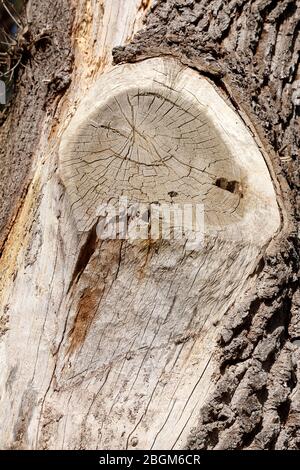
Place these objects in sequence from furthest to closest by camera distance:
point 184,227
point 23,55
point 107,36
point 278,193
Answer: point 23,55
point 107,36
point 278,193
point 184,227

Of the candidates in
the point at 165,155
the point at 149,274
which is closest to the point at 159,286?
the point at 149,274

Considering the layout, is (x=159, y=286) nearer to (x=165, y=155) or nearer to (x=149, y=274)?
(x=149, y=274)

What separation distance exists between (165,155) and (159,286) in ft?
1.30

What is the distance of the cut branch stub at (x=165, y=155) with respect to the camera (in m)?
2.28

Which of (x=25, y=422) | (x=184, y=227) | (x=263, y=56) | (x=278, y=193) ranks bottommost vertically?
(x=25, y=422)

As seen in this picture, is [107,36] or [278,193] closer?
[278,193]

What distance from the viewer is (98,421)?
7.36 feet

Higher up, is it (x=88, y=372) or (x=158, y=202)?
(x=158, y=202)

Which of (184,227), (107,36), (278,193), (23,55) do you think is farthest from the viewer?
(23,55)

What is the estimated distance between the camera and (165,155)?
233 centimetres

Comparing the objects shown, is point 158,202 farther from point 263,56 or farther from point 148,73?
point 263,56

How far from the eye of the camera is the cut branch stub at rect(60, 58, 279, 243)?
228 cm
